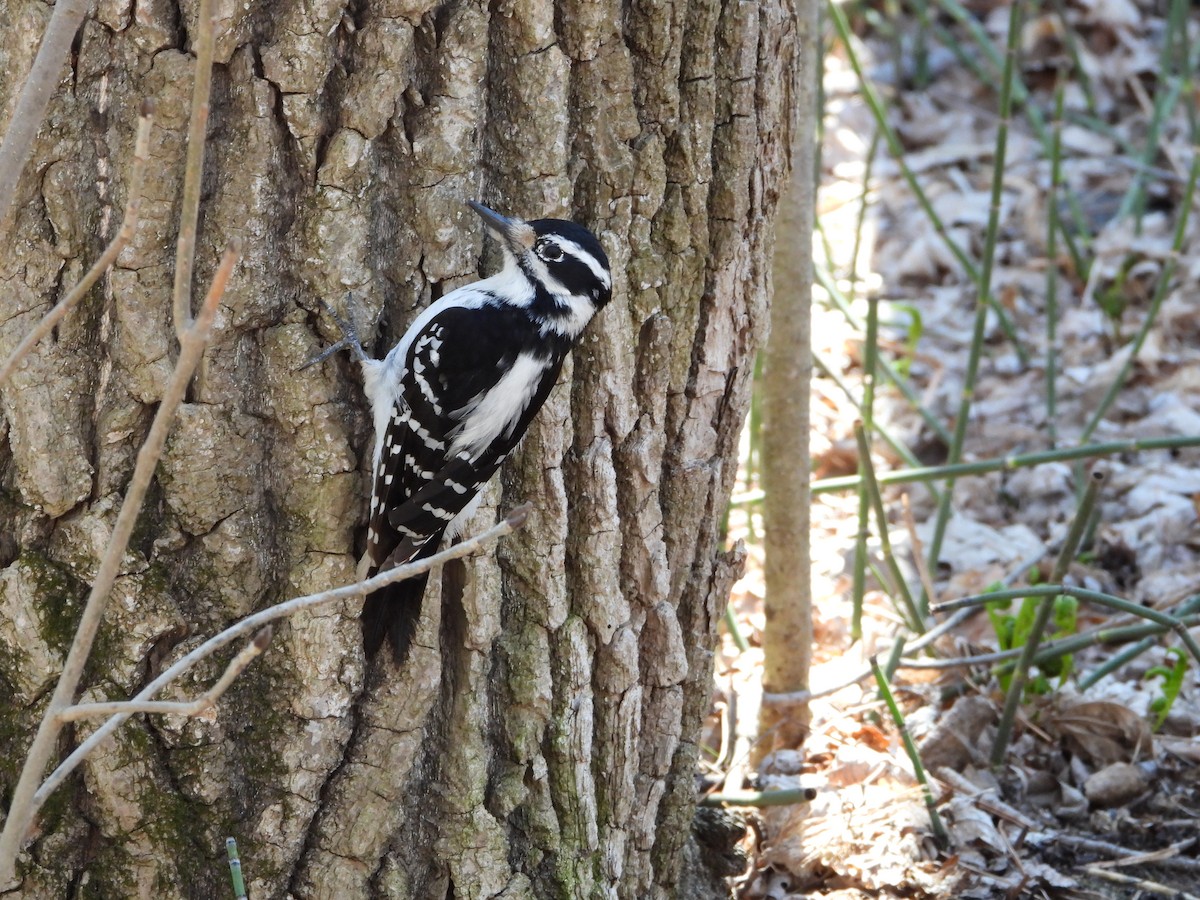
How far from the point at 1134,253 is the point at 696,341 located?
3.35 m

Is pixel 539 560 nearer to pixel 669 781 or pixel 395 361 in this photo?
pixel 395 361

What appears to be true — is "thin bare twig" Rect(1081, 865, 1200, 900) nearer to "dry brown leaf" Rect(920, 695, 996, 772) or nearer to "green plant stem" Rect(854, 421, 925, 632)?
"dry brown leaf" Rect(920, 695, 996, 772)

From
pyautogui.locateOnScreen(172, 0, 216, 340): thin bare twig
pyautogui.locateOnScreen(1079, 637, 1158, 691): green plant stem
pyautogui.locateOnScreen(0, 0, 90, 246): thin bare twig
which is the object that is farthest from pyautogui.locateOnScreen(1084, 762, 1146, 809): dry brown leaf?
pyautogui.locateOnScreen(0, 0, 90, 246): thin bare twig

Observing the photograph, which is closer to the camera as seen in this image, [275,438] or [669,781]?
Answer: [275,438]

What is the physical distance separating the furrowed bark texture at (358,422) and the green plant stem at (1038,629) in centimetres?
89

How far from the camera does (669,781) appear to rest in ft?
9.23

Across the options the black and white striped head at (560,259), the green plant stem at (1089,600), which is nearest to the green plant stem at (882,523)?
the green plant stem at (1089,600)

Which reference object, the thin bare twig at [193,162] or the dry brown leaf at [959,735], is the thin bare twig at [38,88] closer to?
the thin bare twig at [193,162]

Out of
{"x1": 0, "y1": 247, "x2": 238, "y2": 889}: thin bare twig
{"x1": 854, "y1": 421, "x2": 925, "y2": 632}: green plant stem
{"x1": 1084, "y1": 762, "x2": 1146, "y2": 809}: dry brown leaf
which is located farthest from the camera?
{"x1": 1084, "y1": 762, "x2": 1146, "y2": 809}: dry brown leaf

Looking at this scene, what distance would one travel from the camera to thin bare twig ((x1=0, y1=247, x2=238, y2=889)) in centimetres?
139

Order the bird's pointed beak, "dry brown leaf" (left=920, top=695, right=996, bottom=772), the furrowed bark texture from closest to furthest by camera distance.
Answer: the furrowed bark texture, the bird's pointed beak, "dry brown leaf" (left=920, top=695, right=996, bottom=772)

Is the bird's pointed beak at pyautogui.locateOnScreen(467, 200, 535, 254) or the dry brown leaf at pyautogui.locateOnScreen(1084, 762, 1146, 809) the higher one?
the bird's pointed beak at pyautogui.locateOnScreen(467, 200, 535, 254)

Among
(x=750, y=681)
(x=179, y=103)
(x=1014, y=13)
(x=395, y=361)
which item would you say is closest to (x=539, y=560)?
(x=395, y=361)

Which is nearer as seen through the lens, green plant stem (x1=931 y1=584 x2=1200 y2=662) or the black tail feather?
the black tail feather
